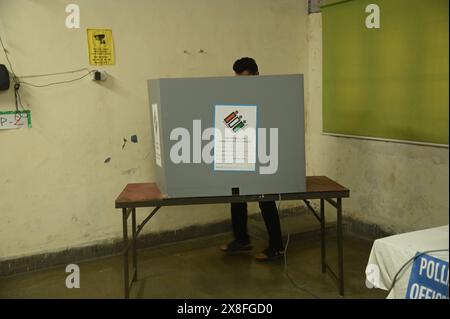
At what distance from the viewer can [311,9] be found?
4082 mm

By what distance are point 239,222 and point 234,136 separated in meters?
1.19

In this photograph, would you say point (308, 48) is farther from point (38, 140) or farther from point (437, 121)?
point (38, 140)

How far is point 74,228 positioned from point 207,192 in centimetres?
133

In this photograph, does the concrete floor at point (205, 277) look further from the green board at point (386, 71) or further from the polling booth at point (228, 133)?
the green board at point (386, 71)

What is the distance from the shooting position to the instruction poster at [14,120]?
2963mm

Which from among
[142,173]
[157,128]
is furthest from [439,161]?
[142,173]

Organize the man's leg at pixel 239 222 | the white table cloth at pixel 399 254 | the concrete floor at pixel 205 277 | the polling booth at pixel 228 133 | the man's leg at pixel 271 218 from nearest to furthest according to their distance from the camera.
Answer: the white table cloth at pixel 399 254 < the polling booth at pixel 228 133 < the concrete floor at pixel 205 277 < the man's leg at pixel 271 218 < the man's leg at pixel 239 222

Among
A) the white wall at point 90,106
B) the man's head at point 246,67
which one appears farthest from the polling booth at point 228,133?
the white wall at point 90,106

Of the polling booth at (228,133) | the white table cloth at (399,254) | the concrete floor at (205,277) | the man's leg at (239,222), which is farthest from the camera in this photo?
the man's leg at (239,222)

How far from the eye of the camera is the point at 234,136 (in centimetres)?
241

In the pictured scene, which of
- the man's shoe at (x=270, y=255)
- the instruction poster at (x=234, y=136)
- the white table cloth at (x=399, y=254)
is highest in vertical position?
the instruction poster at (x=234, y=136)

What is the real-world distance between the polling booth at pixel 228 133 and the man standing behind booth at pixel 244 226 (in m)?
0.62
